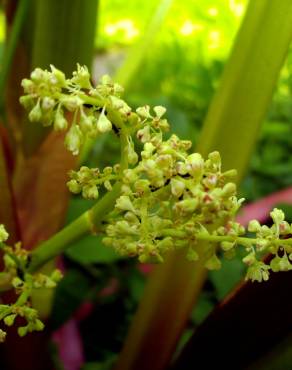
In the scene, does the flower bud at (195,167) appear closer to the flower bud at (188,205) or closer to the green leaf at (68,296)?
the flower bud at (188,205)

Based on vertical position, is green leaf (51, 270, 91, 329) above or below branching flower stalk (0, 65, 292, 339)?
below

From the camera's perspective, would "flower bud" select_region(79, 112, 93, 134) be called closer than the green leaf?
Yes

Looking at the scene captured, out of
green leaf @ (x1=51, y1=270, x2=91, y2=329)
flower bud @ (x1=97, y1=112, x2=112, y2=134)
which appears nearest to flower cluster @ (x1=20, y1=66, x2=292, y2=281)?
flower bud @ (x1=97, y1=112, x2=112, y2=134)

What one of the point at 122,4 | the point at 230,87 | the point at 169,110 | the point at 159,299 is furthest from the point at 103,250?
the point at 122,4

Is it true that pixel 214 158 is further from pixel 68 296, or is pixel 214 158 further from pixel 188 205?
pixel 68 296

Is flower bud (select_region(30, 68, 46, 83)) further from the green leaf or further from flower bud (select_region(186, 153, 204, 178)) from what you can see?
the green leaf

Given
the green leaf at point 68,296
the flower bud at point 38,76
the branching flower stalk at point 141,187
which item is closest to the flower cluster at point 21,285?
the branching flower stalk at point 141,187

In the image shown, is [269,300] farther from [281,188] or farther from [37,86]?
[281,188]
